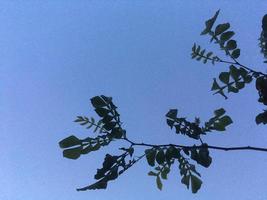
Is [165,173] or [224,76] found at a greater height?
[224,76]

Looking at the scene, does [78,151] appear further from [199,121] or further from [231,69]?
[231,69]

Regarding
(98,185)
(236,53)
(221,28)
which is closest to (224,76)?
(236,53)

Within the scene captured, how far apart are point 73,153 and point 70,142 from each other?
0.26 feet

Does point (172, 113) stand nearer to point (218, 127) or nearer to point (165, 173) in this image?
point (218, 127)

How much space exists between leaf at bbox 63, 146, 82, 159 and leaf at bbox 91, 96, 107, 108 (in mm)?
343

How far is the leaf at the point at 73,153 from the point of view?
96.5 inches

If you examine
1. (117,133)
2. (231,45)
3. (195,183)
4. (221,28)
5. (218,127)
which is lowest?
(195,183)

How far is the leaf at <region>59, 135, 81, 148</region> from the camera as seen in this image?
2456 millimetres

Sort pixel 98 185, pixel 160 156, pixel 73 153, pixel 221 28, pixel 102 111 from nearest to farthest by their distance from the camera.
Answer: pixel 98 185
pixel 160 156
pixel 73 153
pixel 102 111
pixel 221 28

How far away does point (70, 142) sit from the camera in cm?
247

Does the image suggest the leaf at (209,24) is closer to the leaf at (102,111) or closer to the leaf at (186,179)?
the leaf at (102,111)

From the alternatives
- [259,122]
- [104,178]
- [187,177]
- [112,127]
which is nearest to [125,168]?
[104,178]

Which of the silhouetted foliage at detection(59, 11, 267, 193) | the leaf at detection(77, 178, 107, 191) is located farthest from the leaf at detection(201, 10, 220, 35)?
the leaf at detection(77, 178, 107, 191)

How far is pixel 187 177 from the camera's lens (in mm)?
2572
